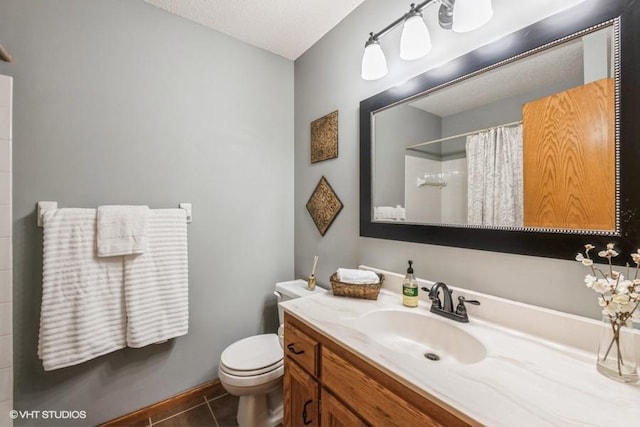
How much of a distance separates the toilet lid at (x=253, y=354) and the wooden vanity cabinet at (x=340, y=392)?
0.33 metres

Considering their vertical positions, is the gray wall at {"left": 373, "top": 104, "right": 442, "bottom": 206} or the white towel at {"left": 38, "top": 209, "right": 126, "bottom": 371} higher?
the gray wall at {"left": 373, "top": 104, "right": 442, "bottom": 206}

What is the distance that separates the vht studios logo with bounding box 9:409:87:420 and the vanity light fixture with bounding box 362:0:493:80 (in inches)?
90.9

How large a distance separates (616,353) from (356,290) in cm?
81

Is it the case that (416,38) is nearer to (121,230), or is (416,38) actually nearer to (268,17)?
(268,17)

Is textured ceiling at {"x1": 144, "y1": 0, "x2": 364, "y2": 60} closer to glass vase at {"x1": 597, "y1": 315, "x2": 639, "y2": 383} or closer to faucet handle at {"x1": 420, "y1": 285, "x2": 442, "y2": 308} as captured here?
faucet handle at {"x1": 420, "y1": 285, "x2": 442, "y2": 308}

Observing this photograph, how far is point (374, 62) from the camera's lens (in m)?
1.30

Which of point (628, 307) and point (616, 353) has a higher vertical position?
point (628, 307)

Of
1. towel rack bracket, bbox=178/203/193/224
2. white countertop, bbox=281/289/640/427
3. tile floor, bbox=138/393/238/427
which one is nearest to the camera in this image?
white countertop, bbox=281/289/640/427

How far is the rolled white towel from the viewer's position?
125 cm

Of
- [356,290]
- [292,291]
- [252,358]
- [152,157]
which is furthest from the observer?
[292,291]

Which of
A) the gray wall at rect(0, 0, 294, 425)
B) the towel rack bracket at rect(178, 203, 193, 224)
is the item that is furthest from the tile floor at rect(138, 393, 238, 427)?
the towel rack bracket at rect(178, 203, 193, 224)

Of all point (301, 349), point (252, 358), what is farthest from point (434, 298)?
point (252, 358)

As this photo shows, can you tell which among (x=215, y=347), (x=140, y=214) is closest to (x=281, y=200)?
(x=140, y=214)

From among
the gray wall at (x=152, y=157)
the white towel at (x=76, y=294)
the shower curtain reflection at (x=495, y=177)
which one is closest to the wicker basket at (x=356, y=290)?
the shower curtain reflection at (x=495, y=177)
